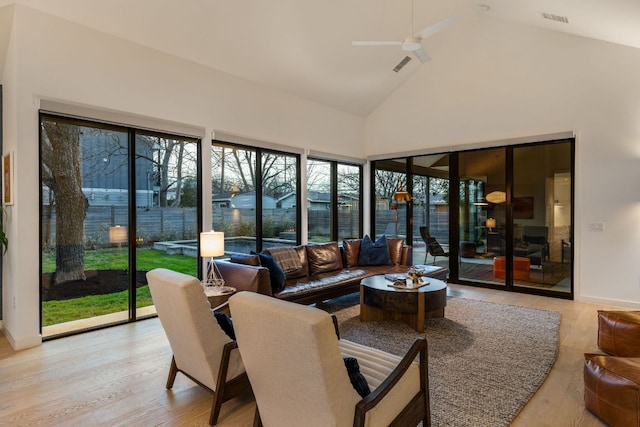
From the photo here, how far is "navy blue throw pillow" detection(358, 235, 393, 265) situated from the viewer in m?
5.84

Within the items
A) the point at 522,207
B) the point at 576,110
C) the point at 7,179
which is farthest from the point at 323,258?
the point at 576,110

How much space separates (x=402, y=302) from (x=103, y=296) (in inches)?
138

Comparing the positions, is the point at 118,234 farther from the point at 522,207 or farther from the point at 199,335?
the point at 522,207

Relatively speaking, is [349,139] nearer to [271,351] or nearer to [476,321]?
[476,321]

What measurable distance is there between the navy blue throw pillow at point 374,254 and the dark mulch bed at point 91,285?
3273 mm

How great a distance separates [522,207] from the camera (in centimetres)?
601

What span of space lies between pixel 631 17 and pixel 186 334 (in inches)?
220

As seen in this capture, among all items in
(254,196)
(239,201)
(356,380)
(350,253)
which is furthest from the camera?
(350,253)

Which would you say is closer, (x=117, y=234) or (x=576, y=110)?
(x=117, y=234)

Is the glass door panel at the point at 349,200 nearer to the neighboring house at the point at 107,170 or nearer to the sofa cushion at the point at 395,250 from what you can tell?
the sofa cushion at the point at 395,250

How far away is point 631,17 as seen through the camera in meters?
4.01

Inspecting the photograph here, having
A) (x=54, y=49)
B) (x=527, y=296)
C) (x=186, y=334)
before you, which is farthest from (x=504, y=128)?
(x=54, y=49)

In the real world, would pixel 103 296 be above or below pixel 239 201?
below

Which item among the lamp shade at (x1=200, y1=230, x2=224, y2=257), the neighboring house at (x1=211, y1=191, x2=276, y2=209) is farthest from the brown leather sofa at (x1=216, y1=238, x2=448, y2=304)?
the neighboring house at (x1=211, y1=191, x2=276, y2=209)
